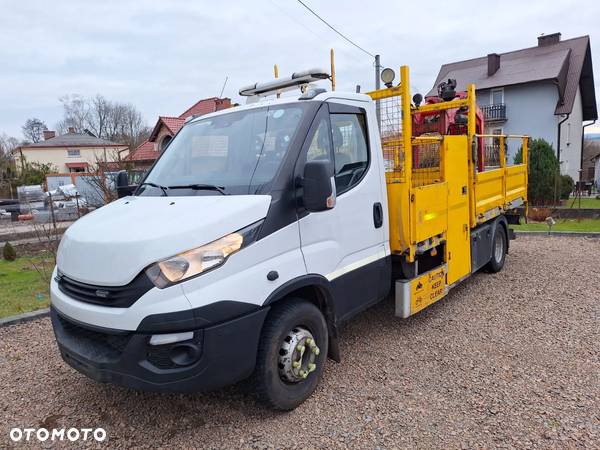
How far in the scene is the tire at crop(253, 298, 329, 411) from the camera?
2977 mm

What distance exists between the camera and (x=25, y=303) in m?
6.48

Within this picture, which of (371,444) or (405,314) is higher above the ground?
(405,314)

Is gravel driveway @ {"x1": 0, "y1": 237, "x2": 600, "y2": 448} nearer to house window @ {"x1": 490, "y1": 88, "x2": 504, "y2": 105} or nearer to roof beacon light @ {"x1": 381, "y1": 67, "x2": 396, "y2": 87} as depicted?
roof beacon light @ {"x1": 381, "y1": 67, "x2": 396, "y2": 87}

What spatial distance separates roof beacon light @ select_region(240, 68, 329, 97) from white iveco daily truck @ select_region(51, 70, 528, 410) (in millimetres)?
16

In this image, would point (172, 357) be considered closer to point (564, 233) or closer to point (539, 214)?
point (564, 233)

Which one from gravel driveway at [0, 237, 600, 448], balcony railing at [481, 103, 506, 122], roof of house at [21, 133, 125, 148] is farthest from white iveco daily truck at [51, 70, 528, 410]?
roof of house at [21, 133, 125, 148]

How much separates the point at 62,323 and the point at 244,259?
1.50 metres

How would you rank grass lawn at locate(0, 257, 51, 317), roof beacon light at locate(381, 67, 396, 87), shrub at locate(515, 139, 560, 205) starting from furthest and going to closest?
shrub at locate(515, 139, 560, 205) → grass lawn at locate(0, 257, 51, 317) → roof beacon light at locate(381, 67, 396, 87)

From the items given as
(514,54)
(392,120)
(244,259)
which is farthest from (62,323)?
(514,54)

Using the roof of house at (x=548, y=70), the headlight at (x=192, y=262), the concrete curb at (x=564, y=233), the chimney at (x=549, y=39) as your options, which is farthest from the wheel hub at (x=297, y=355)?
the chimney at (x=549, y=39)

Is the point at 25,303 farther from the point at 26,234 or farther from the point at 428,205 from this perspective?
the point at 26,234

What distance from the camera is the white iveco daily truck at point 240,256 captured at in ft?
8.55

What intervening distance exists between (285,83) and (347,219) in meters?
1.48

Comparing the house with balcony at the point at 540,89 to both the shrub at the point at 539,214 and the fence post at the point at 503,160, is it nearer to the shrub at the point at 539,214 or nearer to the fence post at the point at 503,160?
the shrub at the point at 539,214
